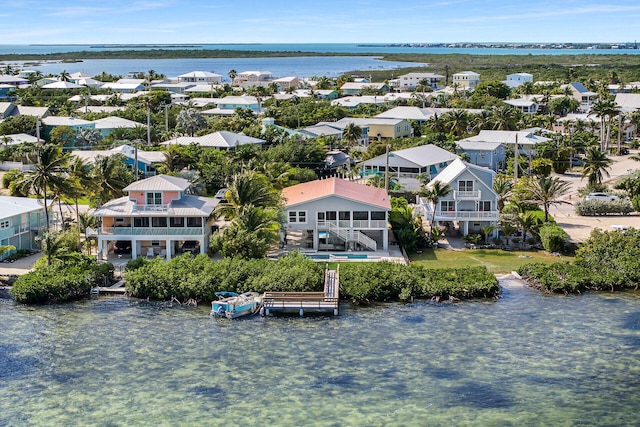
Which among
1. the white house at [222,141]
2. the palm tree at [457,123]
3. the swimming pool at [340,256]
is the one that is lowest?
the swimming pool at [340,256]

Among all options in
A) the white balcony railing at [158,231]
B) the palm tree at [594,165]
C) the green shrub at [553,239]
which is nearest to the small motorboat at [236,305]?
the white balcony railing at [158,231]

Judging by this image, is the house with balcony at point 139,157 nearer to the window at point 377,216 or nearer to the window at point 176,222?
the window at point 176,222

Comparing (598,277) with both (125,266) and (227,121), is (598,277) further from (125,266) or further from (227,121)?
(227,121)

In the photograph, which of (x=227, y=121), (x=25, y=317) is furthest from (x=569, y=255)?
(x=227, y=121)

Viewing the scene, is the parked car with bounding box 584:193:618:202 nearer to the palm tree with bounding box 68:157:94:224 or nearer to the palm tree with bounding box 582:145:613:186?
the palm tree with bounding box 582:145:613:186

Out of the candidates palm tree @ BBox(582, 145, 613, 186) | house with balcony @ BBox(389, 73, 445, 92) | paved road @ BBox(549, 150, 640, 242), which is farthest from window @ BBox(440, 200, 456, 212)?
house with balcony @ BBox(389, 73, 445, 92)

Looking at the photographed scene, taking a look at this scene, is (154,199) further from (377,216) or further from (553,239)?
(553,239)
